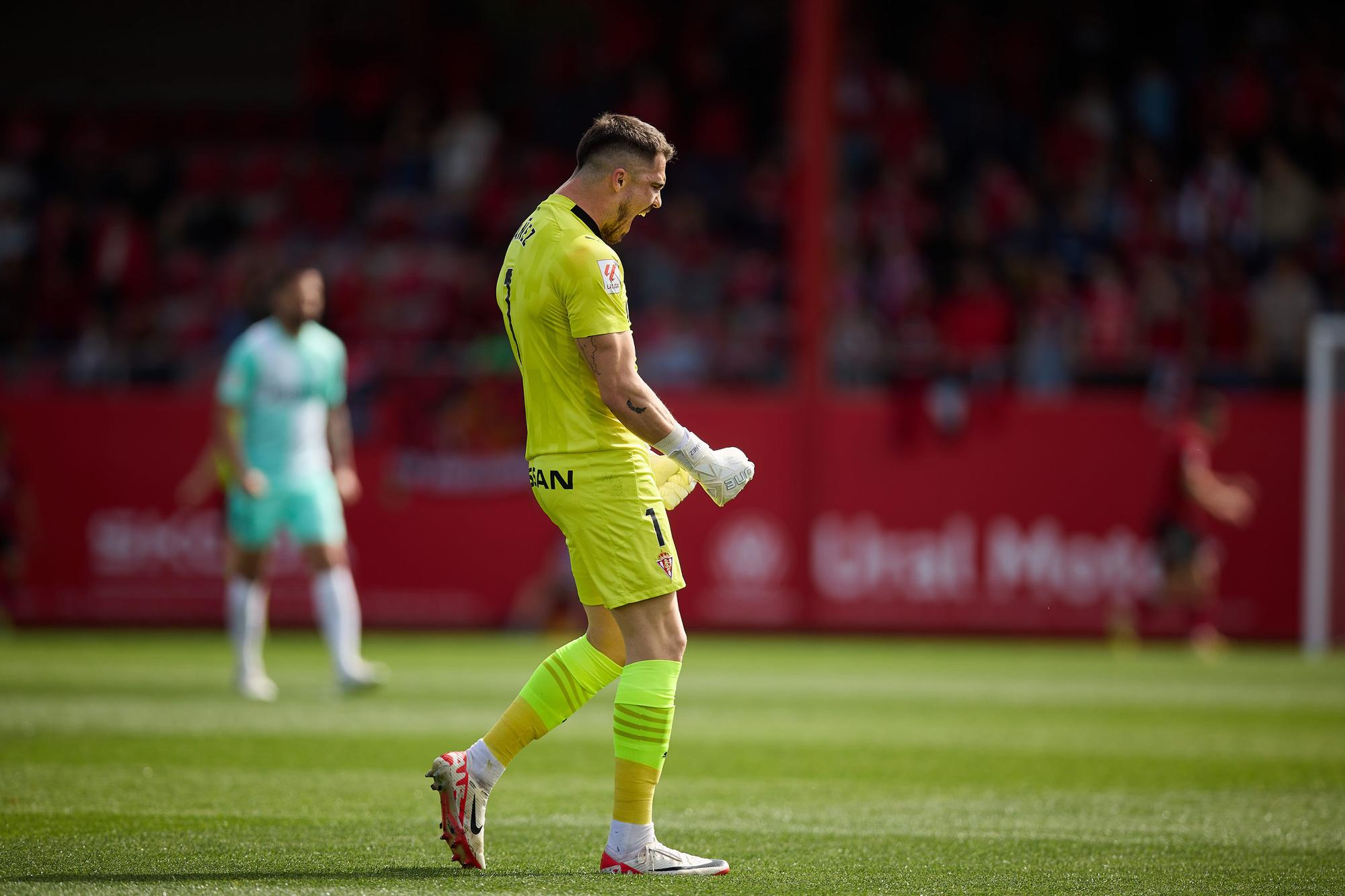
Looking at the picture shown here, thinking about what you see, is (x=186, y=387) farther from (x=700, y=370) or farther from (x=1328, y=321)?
(x=1328, y=321)

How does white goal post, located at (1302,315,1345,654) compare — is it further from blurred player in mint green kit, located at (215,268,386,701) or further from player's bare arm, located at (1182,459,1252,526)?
blurred player in mint green kit, located at (215,268,386,701)

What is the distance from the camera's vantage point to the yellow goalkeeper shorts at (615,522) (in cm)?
549

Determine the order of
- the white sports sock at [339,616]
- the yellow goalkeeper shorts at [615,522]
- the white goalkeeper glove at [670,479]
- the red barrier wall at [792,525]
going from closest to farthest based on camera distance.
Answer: the yellow goalkeeper shorts at [615,522] → the white goalkeeper glove at [670,479] → the white sports sock at [339,616] → the red barrier wall at [792,525]

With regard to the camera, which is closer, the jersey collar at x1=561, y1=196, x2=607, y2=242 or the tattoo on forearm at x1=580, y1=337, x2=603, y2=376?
the tattoo on forearm at x1=580, y1=337, x2=603, y2=376

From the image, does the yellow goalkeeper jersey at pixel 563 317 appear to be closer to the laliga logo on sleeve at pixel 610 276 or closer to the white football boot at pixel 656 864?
the laliga logo on sleeve at pixel 610 276

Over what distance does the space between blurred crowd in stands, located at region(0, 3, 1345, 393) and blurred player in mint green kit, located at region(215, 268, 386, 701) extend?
21.1ft

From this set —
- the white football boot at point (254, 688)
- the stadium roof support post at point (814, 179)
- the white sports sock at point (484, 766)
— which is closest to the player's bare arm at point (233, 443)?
the white football boot at point (254, 688)

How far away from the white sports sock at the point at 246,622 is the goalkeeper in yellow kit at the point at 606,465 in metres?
5.67

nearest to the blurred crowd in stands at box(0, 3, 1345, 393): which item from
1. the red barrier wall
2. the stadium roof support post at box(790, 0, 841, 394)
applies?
the stadium roof support post at box(790, 0, 841, 394)

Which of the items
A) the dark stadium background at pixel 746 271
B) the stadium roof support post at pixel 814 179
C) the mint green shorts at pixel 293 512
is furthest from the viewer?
the stadium roof support post at pixel 814 179

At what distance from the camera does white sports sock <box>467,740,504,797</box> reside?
564 centimetres

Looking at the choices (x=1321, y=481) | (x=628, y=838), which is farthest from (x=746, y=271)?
(x=628, y=838)

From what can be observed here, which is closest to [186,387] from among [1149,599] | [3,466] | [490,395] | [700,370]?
[3,466]

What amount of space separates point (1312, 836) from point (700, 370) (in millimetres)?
12269
